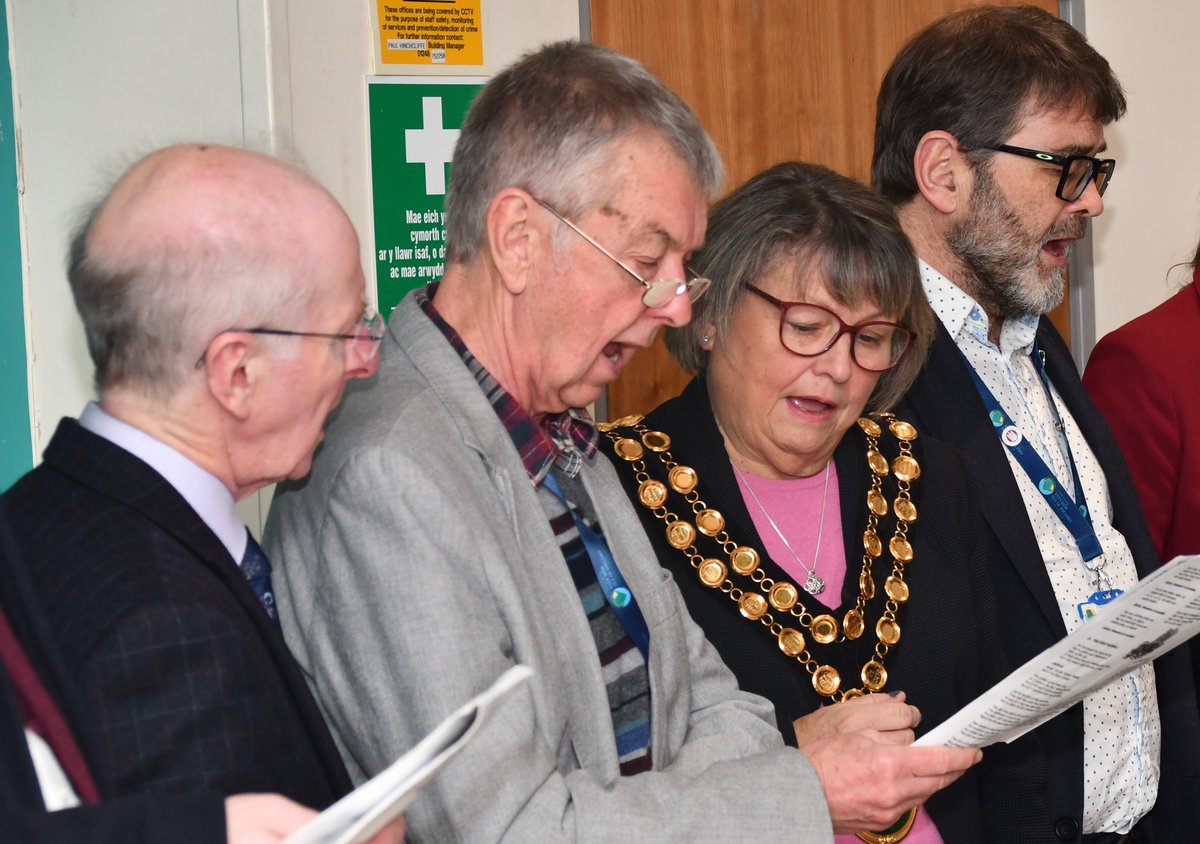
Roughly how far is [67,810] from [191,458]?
46cm

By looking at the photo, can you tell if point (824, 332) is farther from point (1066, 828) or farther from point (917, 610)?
point (1066, 828)

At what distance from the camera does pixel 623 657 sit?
1.71m

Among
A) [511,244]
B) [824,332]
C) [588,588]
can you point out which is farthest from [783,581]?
[511,244]

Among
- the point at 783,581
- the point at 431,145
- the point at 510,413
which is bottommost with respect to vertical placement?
the point at 783,581

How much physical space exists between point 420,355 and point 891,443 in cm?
107

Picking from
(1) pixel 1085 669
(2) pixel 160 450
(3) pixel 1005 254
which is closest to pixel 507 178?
(2) pixel 160 450

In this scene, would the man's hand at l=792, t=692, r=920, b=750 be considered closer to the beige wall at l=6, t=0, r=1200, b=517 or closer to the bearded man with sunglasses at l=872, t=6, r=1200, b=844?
the bearded man with sunglasses at l=872, t=6, r=1200, b=844

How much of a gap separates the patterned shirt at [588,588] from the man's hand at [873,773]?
0.81 feet

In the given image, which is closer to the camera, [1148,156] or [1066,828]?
[1066,828]

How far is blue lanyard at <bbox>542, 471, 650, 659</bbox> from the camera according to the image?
1.72m

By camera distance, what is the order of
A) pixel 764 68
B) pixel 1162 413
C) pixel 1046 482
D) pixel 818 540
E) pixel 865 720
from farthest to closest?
1. pixel 764 68
2. pixel 1162 413
3. pixel 1046 482
4. pixel 818 540
5. pixel 865 720

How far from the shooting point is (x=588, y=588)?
67.4 inches

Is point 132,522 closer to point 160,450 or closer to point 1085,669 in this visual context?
point 160,450

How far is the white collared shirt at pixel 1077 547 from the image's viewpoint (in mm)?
2467
